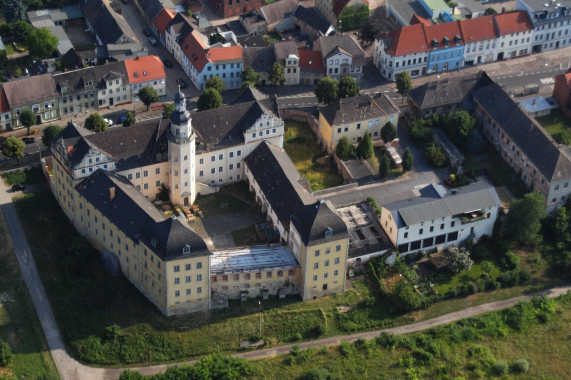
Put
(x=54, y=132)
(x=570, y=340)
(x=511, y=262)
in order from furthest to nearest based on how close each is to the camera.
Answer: (x=54, y=132) < (x=511, y=262) < (x=570, y=340)

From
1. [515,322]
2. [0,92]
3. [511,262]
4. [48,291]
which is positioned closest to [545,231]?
[511,262]

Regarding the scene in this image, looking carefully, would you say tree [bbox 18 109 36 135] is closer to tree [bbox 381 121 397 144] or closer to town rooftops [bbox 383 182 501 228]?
tree [bbox 381 121 397 144]

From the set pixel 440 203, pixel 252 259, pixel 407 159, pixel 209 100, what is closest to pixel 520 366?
pixel 440 203

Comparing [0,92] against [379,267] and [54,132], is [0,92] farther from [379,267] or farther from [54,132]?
[379,267]

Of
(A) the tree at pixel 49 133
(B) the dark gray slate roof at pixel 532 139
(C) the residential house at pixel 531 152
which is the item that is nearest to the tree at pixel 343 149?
(C) the residential house at pixel 531 152

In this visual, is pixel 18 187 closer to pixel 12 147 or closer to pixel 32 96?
pixel 12 147

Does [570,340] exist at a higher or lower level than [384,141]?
lower
